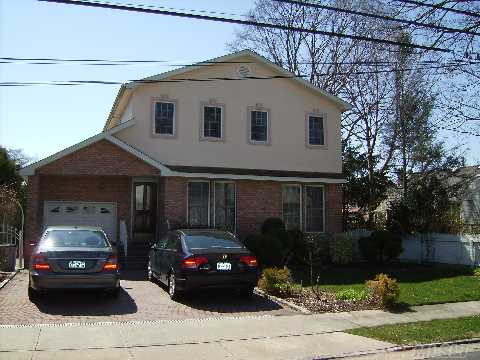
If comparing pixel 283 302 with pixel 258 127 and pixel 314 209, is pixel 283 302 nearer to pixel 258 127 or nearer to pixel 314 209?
pixel 314 209

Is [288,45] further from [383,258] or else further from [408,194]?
[383,258]

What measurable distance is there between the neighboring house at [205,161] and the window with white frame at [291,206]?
0.04 metres

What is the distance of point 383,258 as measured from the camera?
2055 centimetres

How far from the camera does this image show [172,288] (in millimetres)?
12078

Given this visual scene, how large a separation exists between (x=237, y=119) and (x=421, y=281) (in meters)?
9.52

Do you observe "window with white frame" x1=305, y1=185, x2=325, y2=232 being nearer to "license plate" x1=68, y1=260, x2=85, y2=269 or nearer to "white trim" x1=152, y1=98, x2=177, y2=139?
"white trim" x1=152, y1=98, x2=177, y2=139

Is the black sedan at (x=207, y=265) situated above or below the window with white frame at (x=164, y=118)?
below

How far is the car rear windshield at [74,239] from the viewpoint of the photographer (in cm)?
1129

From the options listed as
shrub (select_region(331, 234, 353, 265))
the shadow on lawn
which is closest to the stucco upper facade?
shrub (select_region(331, 234, 353, 265))

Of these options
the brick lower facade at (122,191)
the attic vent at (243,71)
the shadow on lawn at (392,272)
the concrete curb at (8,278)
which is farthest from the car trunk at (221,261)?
the attic vent at (243,71)

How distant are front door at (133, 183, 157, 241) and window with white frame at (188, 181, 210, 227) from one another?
5.27 feet

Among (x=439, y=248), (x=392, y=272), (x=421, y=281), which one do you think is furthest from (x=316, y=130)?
(x=421, y=281)

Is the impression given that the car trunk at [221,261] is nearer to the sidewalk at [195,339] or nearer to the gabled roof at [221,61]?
the sidewalk at [195,339]

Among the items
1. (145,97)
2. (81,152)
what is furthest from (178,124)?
(81,152)
